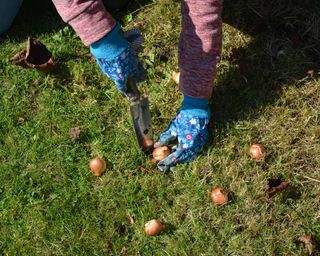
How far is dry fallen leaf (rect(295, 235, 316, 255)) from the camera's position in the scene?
8.34 feet

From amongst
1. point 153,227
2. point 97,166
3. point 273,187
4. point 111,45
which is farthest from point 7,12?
point 273,187

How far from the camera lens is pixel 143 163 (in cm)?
297

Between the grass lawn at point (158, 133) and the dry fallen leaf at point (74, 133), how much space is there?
0.09ft

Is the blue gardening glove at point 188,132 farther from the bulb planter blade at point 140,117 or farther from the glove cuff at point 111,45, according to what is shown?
the glove cuff at point 111,45

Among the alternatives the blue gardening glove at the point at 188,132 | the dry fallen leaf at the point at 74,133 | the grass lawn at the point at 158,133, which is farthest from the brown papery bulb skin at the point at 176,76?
the dry fallen leaf at the point at 74,133

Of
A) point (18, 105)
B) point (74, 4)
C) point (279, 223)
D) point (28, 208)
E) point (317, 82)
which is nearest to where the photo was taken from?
point (74, 4)

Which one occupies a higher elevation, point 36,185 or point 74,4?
point 74,4

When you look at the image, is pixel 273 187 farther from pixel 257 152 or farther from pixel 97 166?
pixel 97 166

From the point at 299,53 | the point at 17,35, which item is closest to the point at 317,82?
the point at 299,53

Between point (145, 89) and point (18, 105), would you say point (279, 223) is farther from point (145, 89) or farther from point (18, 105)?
point (18, 105)

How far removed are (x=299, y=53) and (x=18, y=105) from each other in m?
1.69

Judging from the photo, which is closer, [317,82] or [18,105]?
[317,82]

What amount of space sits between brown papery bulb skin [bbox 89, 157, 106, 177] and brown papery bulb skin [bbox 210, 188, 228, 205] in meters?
0.60

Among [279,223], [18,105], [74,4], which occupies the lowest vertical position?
[279,223]
